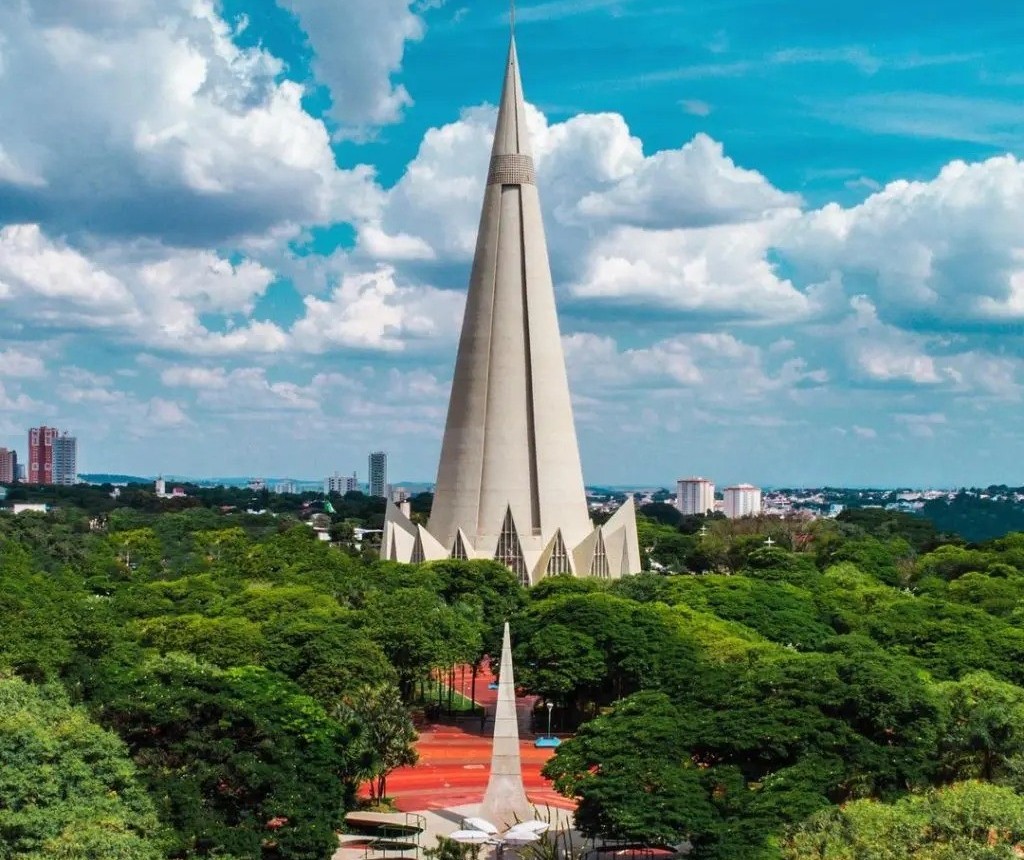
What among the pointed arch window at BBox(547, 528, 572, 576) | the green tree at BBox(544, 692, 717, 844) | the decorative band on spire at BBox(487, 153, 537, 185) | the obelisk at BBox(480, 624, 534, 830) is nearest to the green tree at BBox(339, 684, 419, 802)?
the obelisk at BBox(480, 624, 534, 830)

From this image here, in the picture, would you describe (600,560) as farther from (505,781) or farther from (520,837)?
(520,837)

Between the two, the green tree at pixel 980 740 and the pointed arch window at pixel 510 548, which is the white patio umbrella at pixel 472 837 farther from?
the pointed arch window at pixel 510 548

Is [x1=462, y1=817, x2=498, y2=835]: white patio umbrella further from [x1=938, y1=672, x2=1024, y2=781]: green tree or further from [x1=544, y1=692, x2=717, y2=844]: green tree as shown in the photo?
[x1=938, y1=672, x2=1024, y2=781]: green tree

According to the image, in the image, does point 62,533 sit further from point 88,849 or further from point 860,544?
point 88,849

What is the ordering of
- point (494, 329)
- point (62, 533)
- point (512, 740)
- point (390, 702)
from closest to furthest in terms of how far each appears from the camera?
point (512, 740), point (390, 702), point (494, 329), point (62, 533)

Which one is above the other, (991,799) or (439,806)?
(991,799)

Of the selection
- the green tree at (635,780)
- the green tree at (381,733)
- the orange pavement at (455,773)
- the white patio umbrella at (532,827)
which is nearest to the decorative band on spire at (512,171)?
the orange pavement at (455,773)

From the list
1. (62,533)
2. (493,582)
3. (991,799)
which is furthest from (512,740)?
(62,533)
